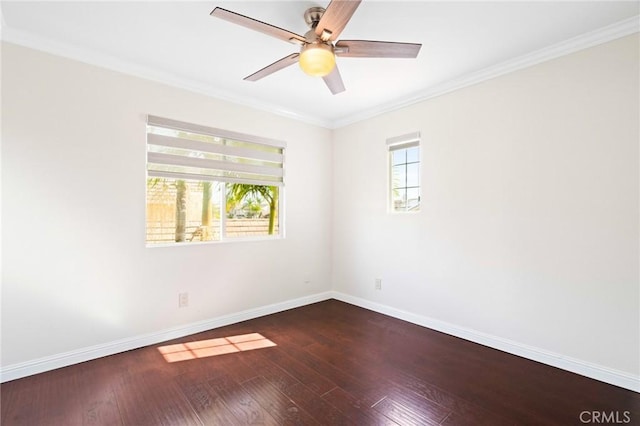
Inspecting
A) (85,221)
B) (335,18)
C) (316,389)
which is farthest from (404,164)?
(85,221)

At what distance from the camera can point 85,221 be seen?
2.46 meters

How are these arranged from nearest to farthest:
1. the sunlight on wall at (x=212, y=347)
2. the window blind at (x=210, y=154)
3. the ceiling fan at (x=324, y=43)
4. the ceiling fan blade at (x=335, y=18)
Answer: the ceiling fan blade at (x=335, y=18)
the ceiling fan at (x=324, y=43)
the sunlight on wall at (x=212, y=347)
the window blind at (x=210, y=154)

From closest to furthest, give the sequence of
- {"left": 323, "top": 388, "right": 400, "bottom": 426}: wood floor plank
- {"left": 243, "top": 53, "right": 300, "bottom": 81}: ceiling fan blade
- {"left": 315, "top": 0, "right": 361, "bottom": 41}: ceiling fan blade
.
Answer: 1. {"left": 315, "top": 0, "right": 361, "bottom": 41}: ceiling fan blade
2. {"left": 323, "top": 388, "right": 400, "bottom": 426}: wood floor plank
3. {"left": 243, "top": 53, "right": 300, "bottom": 81}: ceiling fan blade

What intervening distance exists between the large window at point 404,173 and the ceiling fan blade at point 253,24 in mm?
1934

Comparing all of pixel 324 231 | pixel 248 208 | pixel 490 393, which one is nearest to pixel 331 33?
pixel 248 208

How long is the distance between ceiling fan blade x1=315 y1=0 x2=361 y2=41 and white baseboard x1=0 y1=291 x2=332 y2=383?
2.82 metres

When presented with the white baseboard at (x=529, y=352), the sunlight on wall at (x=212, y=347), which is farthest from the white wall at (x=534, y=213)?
the sunlight on wall at (x=212, y=347)

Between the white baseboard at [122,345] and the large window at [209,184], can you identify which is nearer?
the white baseboard at [122,345]

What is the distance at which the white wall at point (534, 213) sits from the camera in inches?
84.4

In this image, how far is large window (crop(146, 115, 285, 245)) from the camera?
288cm

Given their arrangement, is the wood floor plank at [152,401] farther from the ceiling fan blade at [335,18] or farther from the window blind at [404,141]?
the window blind at [404,141]

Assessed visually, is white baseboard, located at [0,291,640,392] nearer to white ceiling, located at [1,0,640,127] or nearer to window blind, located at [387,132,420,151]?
window blind, located at [387,132,420,151]

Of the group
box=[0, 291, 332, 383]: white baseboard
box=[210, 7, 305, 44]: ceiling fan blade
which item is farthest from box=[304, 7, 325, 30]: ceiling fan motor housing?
box=[0, 291, 332, 383]: white baseboard

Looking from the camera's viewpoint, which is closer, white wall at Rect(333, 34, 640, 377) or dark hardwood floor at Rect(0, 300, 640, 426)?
dark hardwood floor at Rect(0, 300, 640, 426)
